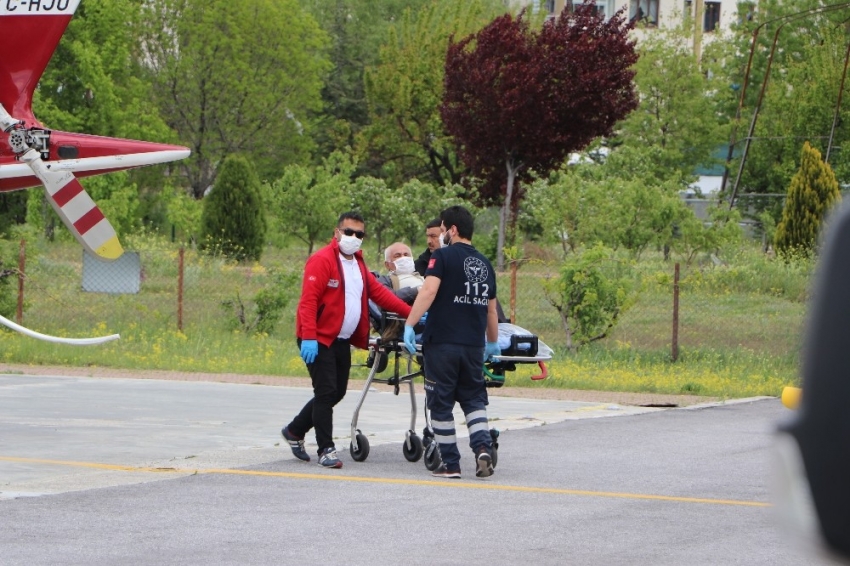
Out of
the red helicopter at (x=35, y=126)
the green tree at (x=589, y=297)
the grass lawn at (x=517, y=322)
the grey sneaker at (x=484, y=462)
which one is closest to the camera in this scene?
the grey sneaker at (x=484, y=462)

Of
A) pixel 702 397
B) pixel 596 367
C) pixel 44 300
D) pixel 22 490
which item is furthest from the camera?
pixel 44 300

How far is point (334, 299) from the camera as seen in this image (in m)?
10.6

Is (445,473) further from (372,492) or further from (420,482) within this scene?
(372,492)

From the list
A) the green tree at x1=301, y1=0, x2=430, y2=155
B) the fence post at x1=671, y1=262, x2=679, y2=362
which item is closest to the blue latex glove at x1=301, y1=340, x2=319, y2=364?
the fence post at x1=671, y1=262, x2=679, y2=362

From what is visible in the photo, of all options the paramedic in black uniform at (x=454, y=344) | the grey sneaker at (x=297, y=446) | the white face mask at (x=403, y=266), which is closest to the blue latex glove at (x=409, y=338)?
the paramedic in black uniform at (x=454, y=344)

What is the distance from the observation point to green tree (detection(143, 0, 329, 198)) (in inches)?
1978

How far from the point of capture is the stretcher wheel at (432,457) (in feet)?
33.7

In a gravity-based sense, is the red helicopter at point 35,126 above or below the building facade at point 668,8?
below

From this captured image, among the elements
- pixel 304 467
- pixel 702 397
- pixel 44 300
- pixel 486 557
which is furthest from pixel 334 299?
pixel 44 300

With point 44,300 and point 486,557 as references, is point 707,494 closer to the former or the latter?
point 486,557

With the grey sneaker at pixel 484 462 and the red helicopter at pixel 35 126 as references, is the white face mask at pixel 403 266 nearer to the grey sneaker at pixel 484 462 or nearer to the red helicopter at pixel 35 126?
the grey sneaker at pixel 484 462

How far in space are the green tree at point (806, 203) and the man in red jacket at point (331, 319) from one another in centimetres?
2260

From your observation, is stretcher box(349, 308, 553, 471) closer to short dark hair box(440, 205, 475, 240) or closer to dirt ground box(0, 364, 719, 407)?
short dark hair box(440, 205, 475, 240)

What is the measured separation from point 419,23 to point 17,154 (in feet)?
121
